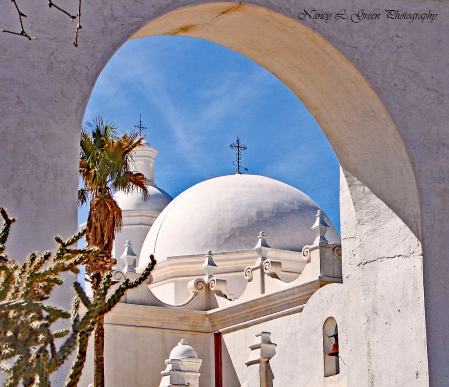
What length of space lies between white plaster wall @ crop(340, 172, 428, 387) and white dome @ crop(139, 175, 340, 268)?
740 inches

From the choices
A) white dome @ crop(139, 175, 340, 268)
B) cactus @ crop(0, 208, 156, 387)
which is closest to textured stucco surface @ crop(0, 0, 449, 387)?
cactus @ crop(0, 208, 156, 387)

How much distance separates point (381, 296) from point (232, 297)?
17.0 metres

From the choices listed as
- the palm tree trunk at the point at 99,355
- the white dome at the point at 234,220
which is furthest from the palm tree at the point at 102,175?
the white dome at the point at 234,220

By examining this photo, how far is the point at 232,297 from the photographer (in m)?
23.5

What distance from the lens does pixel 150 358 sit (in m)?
21.8

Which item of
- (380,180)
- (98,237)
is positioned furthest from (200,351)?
(380,180)

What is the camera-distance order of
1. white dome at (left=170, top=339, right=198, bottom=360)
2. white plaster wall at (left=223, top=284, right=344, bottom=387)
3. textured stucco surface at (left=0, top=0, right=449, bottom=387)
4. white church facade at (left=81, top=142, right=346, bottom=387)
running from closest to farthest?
textured stucco surface at (left=0, top=0, right=449, bottom=387)
white plaster wall at (left=223, top=284, right=344, bottom=387)
white church facade at (left=81, top=142, right=346, bottom=387)
white dome at (left=170, top=339, right=198, bottom=360)

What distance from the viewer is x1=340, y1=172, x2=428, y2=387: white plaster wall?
6.41 m

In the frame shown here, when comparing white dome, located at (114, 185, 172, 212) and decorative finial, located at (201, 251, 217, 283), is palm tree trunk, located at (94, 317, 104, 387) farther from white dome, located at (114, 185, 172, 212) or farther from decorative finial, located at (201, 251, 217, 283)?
white dome, located at (114, 185, 172, 212)

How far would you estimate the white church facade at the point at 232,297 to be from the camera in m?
13.3

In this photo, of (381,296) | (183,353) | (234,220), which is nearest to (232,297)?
(234,220)

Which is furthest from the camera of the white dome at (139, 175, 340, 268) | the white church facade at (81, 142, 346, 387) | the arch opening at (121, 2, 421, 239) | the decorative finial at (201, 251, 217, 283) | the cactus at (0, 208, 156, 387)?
the white dome at (139, 175, 340, 268)

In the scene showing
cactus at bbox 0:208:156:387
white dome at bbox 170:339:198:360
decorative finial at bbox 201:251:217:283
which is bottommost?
cactus at bbox 0:208:156:387

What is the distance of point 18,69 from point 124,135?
10.2m
